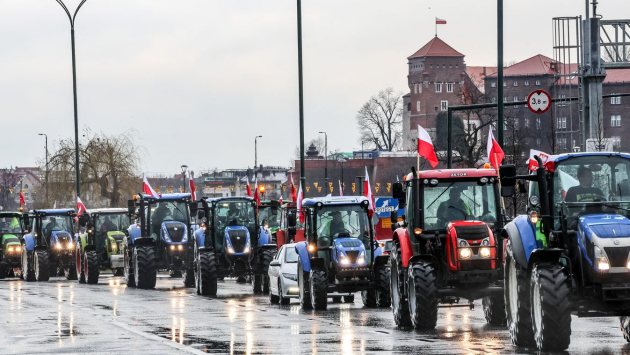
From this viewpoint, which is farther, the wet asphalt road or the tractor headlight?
the wet asphalt road

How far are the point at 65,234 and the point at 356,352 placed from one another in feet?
108

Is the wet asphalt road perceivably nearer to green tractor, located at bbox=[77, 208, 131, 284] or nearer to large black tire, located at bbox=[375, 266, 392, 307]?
large black tire, located at bbox=[375, 266, 392, 307]

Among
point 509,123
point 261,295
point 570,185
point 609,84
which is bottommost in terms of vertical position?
point 261,295

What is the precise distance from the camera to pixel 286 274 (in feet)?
95.2

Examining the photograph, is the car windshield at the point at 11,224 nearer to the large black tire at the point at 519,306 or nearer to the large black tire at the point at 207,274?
the large black tire at the point at 207,274

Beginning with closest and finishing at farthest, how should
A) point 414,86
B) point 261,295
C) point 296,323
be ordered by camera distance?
point 296,323, point 261,295, point 414,86

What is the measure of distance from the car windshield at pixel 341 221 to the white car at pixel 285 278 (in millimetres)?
1678

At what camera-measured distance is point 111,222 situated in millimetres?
45719

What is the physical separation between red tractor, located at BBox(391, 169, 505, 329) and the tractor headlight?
5109 millimetres

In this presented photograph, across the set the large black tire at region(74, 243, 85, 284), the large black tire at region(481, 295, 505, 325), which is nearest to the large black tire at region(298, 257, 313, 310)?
the large black tire at region(481, 295, 505, 325)

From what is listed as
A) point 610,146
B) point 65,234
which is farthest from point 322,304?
point 65,234

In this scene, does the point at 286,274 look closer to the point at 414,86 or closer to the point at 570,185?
the point at 570,185

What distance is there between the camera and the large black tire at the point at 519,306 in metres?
16.4

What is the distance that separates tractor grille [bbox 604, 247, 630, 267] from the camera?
14.8 metres
